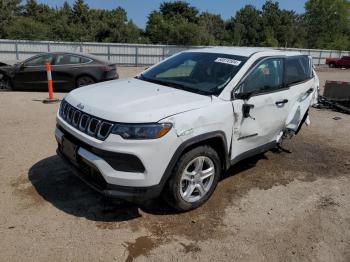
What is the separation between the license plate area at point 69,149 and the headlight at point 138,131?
66cm

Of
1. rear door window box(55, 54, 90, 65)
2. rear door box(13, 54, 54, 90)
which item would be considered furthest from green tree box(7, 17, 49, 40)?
rear door window box(55, 54, 90, 65)

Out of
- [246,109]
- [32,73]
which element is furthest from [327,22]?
[246,109]

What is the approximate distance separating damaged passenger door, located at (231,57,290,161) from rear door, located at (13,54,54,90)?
815cm

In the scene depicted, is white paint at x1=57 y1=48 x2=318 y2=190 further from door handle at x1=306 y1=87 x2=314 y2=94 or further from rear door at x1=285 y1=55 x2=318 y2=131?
door handle at x1=306 y1=87 x2=314 y2=94

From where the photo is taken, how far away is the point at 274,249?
3.32 meters

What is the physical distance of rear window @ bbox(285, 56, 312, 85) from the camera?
5.08 meters

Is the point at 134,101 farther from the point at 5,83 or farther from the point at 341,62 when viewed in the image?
the point at 341,62

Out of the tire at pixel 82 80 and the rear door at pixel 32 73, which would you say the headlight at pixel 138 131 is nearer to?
the tire at pixel 82 80

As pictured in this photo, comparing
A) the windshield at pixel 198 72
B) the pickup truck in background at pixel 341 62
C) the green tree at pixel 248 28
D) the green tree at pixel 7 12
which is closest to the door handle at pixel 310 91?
the windshield at pixel 198 72

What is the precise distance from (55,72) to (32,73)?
69 centimetres

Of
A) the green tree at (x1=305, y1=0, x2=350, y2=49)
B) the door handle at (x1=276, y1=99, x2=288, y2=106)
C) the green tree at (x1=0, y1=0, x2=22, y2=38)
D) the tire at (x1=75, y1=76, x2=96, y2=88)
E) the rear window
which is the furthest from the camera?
the green tree at (x1=305, y1=0, x2=350, y2=49)

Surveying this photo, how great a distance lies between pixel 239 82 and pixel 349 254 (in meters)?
2.10

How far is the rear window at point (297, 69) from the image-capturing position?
508cm

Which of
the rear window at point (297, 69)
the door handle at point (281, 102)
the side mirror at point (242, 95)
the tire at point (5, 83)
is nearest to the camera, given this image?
the side mirror at point (242, 95)
